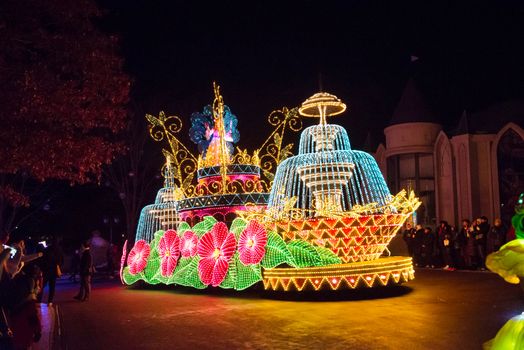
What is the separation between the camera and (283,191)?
45.0ft

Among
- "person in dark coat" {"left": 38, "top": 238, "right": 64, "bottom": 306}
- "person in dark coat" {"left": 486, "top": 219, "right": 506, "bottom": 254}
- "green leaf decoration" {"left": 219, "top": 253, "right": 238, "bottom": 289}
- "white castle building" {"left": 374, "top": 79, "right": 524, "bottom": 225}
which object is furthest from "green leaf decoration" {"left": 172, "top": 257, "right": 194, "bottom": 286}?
"white castle building" {"left": 374, "top": 79, "right": 524, "bottom": 225}

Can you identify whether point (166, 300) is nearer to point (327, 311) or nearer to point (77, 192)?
point (327, 311)

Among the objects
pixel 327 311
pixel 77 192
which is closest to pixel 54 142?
pixel 327 311

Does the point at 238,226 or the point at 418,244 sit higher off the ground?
the point at 238,226

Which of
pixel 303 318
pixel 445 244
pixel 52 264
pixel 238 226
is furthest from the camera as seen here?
pixel 445 244

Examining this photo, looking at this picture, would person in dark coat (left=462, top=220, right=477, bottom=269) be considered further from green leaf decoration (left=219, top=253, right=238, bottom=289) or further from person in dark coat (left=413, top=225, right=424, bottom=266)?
green leaf decoration (left=219, top=253, right=238, bottom=289)

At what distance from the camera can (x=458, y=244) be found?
17.8m

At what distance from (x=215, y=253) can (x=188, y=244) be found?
1246mm

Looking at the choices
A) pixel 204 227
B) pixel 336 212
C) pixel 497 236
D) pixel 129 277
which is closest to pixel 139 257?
pixel 129 277

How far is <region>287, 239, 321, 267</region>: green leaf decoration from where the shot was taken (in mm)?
12484

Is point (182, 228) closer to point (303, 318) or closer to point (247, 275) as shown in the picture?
point (247, 275)

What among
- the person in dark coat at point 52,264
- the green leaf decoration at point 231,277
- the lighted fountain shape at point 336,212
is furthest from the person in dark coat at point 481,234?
the person in dark coat at point 52,264

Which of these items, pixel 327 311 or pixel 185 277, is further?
pixel 185 277

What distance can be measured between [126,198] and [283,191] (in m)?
17.9
